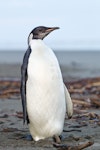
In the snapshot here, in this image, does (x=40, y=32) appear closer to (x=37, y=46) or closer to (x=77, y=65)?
(x=37, y=46)

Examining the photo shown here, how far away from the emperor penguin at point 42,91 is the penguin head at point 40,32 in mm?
82

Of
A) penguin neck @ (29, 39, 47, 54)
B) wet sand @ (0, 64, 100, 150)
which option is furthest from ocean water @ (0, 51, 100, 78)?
penguin neck @ (29, 39, 47, 54)

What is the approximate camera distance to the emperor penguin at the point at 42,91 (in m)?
7.04

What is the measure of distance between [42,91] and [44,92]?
25 mm

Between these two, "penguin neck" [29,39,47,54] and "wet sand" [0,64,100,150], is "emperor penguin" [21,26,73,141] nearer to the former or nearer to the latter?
"penguin neck" [29,39,47,54]

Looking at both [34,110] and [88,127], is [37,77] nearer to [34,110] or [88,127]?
[34,110]

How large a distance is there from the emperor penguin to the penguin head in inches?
3.2

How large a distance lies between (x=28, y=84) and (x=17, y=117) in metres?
2.46

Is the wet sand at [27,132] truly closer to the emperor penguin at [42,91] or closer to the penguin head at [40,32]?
the emperor penguin at [42,91]

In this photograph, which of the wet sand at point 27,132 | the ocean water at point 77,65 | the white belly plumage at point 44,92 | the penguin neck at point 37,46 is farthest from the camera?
the ocean water at point 77,65

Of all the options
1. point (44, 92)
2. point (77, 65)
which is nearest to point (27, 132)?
point (44, 92)

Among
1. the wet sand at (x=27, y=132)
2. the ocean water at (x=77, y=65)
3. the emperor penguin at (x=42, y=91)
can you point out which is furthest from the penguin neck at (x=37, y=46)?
the ocean water at (x=77, y=65)

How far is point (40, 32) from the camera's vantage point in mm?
7438

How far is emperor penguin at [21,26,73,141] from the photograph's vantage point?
23.1ft
